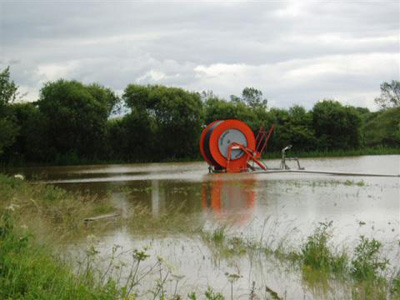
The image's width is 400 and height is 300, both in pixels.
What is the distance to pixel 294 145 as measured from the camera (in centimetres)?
3931

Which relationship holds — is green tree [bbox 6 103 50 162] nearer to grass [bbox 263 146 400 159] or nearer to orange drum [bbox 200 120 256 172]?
grass [bbox 263 146 400 159]

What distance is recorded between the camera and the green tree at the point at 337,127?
3966cm

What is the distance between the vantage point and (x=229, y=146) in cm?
2438

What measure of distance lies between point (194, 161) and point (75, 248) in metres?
28.8

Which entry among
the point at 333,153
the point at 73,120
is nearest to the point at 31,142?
the point at 73,120

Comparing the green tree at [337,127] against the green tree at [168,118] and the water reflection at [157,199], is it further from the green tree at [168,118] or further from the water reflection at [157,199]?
the water reflection at [157,199]

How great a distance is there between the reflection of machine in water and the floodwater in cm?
2

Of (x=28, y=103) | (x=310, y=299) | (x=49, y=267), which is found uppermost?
(x=28, y=103)

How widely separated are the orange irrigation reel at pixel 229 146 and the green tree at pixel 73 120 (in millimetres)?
13127

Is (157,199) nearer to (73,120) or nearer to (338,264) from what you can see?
(338,264)

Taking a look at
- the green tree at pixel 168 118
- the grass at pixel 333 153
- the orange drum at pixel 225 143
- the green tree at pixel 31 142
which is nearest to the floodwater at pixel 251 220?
the orange drum at pixel 225 143

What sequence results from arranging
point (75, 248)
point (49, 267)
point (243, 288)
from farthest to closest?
point (75, 248)
point (243, 288)
point (49, 267)

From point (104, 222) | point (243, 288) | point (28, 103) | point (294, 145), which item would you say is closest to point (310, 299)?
point (243, 288)

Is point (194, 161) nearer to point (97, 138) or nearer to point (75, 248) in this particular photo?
point (97, 138)
